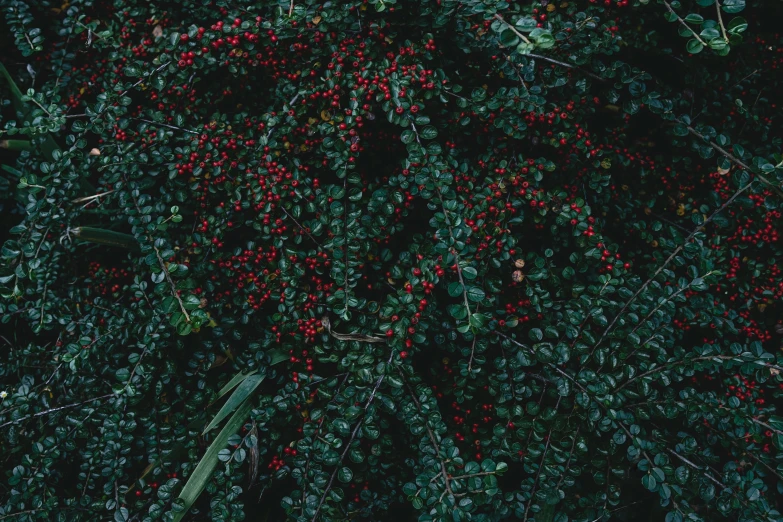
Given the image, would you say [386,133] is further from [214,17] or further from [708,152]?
[708,152]

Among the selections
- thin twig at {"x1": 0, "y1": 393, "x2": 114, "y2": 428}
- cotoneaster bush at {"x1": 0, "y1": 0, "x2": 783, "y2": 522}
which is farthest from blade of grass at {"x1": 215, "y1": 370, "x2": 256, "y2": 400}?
thin twig at {"x1": 0, "y1": 393, "x2": 114, "y2": 428}

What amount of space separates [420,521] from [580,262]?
951mm

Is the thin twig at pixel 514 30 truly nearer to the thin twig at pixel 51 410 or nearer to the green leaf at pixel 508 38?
the green leaf at pixel 508 38

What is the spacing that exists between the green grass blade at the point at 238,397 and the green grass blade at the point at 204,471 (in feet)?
0.11

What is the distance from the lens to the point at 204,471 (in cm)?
174

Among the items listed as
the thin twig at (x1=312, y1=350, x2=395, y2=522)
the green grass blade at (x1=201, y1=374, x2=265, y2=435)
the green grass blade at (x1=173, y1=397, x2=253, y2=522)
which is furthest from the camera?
the green grass blade at (x1=201, y1=374, x2=265, y2=435)

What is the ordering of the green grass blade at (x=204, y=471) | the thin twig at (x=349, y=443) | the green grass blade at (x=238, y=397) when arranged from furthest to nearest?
1. the green grass blade at (x=238, y=397)
2. the green grass blade at (x=204, y=471)
3. the thin twig at (x=349, y=443)

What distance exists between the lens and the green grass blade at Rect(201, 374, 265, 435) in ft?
5.98

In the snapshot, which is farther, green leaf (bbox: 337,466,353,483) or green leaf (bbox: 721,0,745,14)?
green leaf (bbox: 337,466,353,483)

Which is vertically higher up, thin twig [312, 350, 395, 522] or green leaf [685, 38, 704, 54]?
green leaf [685, 38, 704, 54]

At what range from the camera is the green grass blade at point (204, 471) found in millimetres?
1722

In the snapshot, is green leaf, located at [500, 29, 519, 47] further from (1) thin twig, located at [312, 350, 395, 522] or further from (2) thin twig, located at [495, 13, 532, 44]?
(1) thin twig, located at [312, 350, 395, 522]

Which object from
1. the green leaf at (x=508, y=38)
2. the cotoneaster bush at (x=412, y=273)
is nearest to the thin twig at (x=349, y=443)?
the cotoneaster bush at (x=412, y=273)

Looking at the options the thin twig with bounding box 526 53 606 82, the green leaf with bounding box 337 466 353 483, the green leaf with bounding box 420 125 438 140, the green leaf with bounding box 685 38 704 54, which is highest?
the green leaf with bounding box 685 38 704 54
